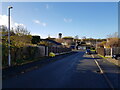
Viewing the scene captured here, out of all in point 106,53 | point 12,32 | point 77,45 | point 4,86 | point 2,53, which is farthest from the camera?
point 77,45

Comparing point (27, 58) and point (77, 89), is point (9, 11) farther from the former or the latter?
point (77, 89)

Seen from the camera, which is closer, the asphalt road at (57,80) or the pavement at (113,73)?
the asphalt road at (57,80)

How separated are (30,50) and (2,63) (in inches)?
351

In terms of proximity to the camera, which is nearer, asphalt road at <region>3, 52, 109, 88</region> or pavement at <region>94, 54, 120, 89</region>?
asphalt road at <region>3, 52, 109, 88</region>

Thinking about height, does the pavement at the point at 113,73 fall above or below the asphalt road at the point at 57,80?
below

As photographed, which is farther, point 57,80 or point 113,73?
point 113,73

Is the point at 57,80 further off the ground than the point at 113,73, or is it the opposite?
the point at 57,80

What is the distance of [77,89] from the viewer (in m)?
8.40

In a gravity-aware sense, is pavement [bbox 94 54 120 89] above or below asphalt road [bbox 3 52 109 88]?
below

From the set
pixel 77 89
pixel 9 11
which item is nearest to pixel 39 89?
pixel 77 89

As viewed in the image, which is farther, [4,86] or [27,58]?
[27,58]

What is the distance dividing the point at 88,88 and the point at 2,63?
940cm

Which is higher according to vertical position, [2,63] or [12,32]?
[12,32]

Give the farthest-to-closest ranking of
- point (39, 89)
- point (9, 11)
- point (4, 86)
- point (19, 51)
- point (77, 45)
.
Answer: point (77, 45)
point (19, 51)
point (9, 11)
point (4, 86)
point (39, 89)
